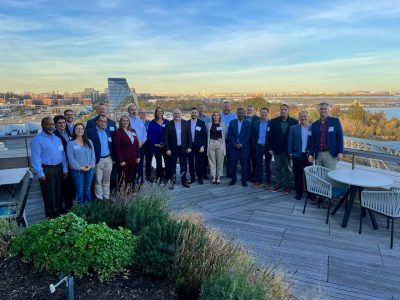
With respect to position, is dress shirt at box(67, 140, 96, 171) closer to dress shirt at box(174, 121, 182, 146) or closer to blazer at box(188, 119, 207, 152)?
dress shirt at box(174, 121, 182, 146)

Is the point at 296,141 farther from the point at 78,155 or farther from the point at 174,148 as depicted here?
the point at 78,155

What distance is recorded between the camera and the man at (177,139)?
19.9 ft

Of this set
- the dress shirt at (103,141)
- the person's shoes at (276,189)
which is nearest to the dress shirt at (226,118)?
the person's shoes at (276,189)

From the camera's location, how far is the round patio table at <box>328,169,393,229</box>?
4.16 m

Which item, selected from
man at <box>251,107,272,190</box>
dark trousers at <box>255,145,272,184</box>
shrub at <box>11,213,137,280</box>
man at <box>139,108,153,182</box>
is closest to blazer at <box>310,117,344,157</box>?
man at <box>251,107,272,190</box>

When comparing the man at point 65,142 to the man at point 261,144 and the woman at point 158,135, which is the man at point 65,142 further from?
the man at point 261,144

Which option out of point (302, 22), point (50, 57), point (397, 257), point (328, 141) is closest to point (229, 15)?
point (302, 22)

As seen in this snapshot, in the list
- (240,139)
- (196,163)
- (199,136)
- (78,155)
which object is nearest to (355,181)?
(240,139)

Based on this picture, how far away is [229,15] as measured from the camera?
9805 mm

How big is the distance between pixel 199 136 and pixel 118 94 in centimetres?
1407

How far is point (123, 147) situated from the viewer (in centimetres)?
521

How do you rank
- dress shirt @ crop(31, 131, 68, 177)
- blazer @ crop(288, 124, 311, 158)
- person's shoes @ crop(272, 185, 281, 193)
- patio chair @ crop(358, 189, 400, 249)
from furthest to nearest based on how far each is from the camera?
person's shoes @ crop(272, 185, 281, 193) → blazer @ crop(288, 124, 311, 158) → dress shirt @ crop(31, 131, 68, 177) → patio chair @ crop(358, 189, 400, 249)

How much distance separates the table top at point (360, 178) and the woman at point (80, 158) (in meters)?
3.51

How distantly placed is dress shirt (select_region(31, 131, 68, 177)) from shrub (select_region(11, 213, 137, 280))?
5.28ft
